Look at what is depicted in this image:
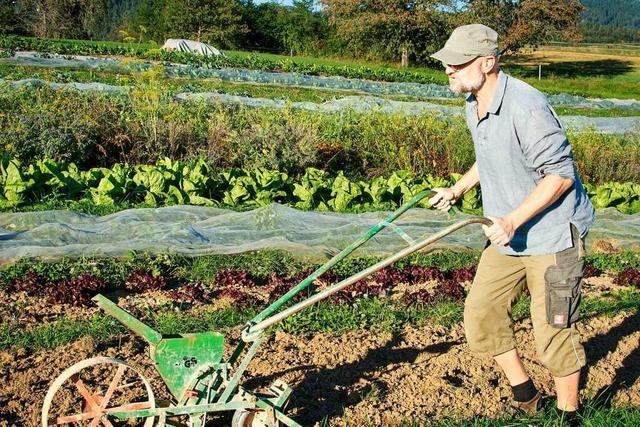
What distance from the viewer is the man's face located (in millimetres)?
3505

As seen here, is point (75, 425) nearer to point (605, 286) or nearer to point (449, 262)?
point (449, 262)

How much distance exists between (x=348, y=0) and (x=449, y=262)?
35.4 meters

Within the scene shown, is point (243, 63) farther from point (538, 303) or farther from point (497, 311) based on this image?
point (538, 303)

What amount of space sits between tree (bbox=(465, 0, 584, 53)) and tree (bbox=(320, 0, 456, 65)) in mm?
1701

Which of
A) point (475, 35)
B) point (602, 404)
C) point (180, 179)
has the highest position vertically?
point (475, 35)

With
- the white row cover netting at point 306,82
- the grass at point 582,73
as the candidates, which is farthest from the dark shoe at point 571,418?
the grass at point 582,73

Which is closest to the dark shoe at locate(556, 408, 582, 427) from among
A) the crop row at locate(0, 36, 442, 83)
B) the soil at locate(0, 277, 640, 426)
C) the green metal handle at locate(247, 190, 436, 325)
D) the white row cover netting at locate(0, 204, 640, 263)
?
the soil at locate(0, 277, 640, 426)

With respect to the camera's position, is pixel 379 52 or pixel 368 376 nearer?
pixel 368 376

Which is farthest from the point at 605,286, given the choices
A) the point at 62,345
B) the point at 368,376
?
the point at 62,345

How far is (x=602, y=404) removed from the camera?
175 inches

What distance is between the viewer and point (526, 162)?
139 inches

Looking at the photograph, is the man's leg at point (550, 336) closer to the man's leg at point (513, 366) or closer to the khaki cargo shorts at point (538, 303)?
the khaki cargo shorts at point (538, 303)

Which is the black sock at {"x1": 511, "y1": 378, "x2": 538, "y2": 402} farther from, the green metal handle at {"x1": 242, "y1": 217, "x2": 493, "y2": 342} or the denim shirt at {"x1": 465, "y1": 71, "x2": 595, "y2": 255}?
the green metal handle at {"x1": 242, "y1": 217, "x2": 493, "y2": 342}

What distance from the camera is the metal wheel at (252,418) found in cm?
Result: 349
